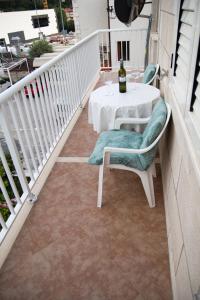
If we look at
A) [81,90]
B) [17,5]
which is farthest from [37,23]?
[81,90]

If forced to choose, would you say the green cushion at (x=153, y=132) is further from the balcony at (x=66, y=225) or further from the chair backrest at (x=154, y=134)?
the balcony at (x=66, y=225)

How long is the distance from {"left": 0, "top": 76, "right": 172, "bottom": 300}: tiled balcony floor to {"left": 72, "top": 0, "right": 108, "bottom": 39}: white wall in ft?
43.2

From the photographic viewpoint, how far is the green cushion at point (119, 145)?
184 centimetres

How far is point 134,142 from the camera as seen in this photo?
2.05 m

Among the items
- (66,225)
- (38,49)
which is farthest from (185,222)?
(38,49)

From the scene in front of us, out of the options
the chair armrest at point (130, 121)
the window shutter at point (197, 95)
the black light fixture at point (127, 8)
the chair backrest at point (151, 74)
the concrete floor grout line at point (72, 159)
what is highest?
the black light fixture at point (127, 8)

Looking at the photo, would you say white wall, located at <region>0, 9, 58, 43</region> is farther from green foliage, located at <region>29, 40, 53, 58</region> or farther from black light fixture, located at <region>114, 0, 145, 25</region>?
black light fixture, located at <region>114, 0, 145, 25</region>

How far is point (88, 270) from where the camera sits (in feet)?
5.15

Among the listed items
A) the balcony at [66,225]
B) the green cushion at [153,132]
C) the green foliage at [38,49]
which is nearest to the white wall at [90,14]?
the green foliage at [38,49]

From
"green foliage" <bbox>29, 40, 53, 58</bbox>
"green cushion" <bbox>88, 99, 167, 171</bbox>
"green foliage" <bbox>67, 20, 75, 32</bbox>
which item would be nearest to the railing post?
"green cushion" <bbox>88, 99, 167, 171</bbox>

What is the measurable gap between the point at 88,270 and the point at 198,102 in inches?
51.2

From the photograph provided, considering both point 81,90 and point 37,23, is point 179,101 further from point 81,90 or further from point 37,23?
point 37,23

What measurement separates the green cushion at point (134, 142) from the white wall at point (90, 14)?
1293 centimetres

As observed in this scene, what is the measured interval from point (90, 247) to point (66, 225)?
1.01 feet
